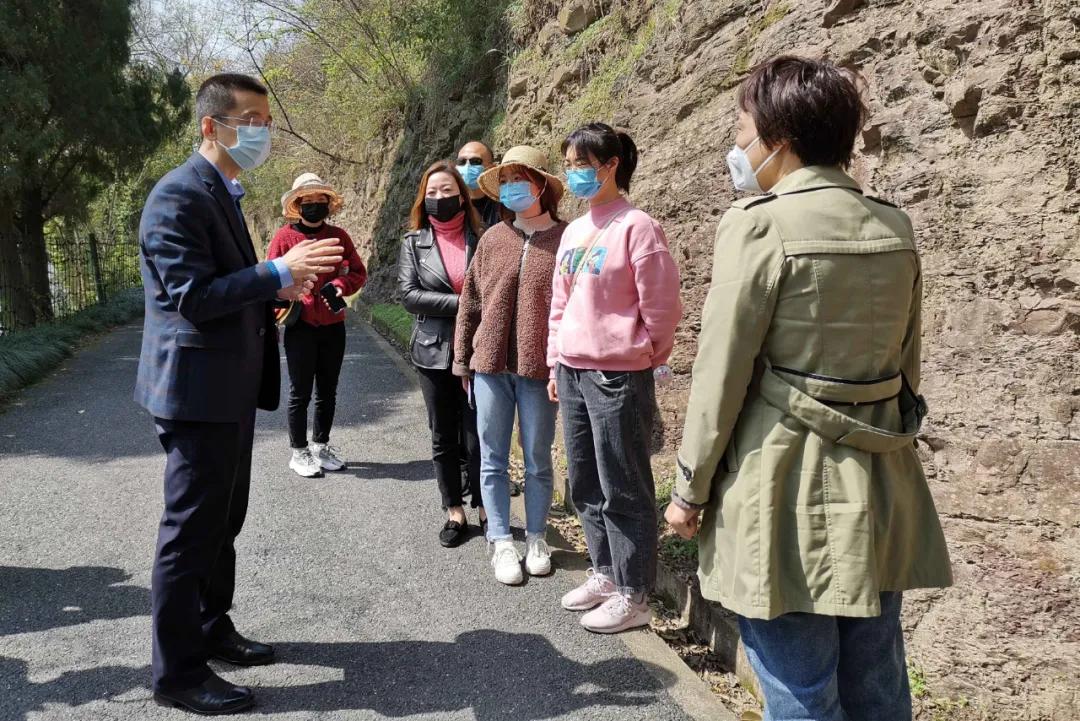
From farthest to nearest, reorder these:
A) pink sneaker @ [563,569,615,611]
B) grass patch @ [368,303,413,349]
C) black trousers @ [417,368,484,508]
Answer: grass patch @ [368,303,413,349] < black trousers @ [417,368,484,508] < pink sneaker @ [563,569,615,611]

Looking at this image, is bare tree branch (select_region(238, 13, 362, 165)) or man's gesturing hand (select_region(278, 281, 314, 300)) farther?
bare tree branch (select_region(238, 13, 362, 165))

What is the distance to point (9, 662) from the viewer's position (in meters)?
3.24

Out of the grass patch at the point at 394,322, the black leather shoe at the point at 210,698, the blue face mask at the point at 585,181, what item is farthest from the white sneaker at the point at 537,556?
the grass patch at the point at 394,322

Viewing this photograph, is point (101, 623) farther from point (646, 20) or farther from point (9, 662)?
point (646, 20)

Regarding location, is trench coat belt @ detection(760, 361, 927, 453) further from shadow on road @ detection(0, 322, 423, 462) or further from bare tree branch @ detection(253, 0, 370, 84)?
bare tree branch @ detection(253, 0, 370, 84)

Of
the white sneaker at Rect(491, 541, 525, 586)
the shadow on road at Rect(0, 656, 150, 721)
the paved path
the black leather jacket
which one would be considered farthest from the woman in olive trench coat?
the black leather jacket

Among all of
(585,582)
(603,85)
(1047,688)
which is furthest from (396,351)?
(1047,688)

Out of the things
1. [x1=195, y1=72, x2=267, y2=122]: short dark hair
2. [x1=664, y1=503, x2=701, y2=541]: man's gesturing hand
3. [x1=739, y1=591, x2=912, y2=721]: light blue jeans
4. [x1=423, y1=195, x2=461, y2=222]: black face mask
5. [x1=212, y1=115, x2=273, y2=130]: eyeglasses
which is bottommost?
[x1=739, y1=591, x2=912, y2=721]: light blue jeans

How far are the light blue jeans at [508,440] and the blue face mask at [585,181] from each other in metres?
1.01

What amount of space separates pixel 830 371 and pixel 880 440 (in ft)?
0.68

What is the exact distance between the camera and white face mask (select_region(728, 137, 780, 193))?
6.94 ft

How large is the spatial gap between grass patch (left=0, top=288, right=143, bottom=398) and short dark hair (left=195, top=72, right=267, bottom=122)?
710 centimetres

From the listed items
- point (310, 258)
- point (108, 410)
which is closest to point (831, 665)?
point (310, 258)

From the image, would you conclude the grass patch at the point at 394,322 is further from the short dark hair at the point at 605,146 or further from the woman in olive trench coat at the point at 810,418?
the woman in olive trench coat at the point at 810,418
